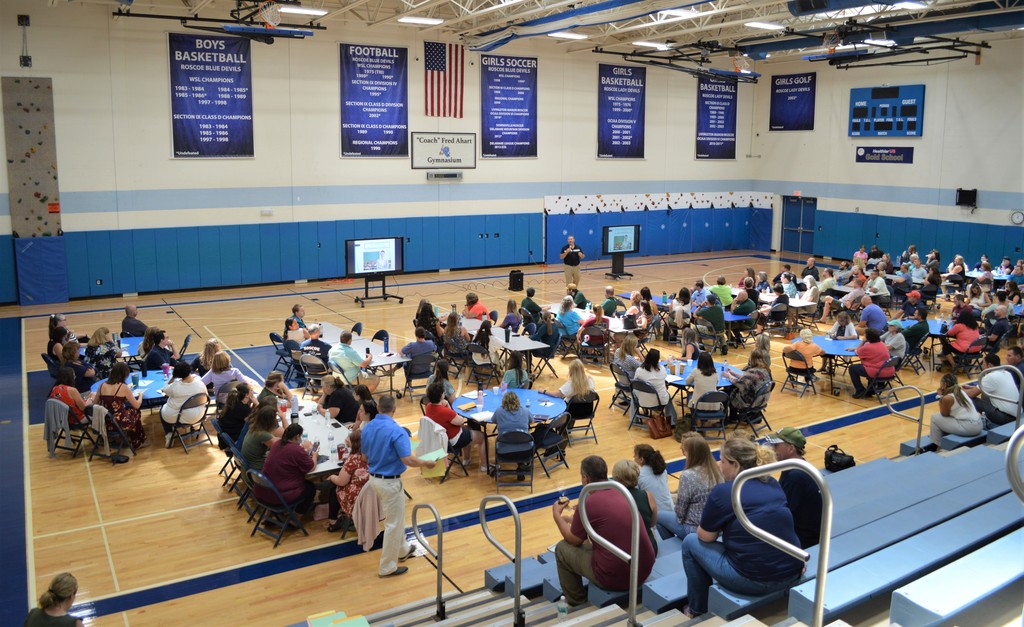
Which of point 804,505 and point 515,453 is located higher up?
point 804,505

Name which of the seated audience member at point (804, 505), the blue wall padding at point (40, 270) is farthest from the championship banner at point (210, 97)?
the seated audience member at point (804, 505)

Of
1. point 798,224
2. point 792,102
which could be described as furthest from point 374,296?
point 792,102

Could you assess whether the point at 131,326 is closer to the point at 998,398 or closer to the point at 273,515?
the point at 273,515

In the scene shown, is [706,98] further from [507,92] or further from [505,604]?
[505,604]

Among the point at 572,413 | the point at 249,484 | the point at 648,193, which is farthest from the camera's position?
the point at 648,193

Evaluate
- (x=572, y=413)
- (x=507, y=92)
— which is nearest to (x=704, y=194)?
(x=507, y=92)

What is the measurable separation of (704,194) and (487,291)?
473 inches

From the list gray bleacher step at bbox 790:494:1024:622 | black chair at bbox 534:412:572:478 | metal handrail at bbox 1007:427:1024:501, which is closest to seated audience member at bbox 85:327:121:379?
black chair at bbox 534:412:572:478

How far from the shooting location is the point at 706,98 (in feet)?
99.9

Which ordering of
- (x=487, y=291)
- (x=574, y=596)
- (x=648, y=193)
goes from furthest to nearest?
(x=648, y=193)
(x=487, y=291)
(x=574, y=596)

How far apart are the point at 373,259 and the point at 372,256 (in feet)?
0.27

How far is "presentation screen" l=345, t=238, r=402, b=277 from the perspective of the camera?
2088 centimetres

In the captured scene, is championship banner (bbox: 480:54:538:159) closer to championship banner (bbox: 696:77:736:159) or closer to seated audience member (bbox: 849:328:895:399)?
championship banner (bbox: 696:77:736:159)

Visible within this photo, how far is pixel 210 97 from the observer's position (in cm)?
2141
